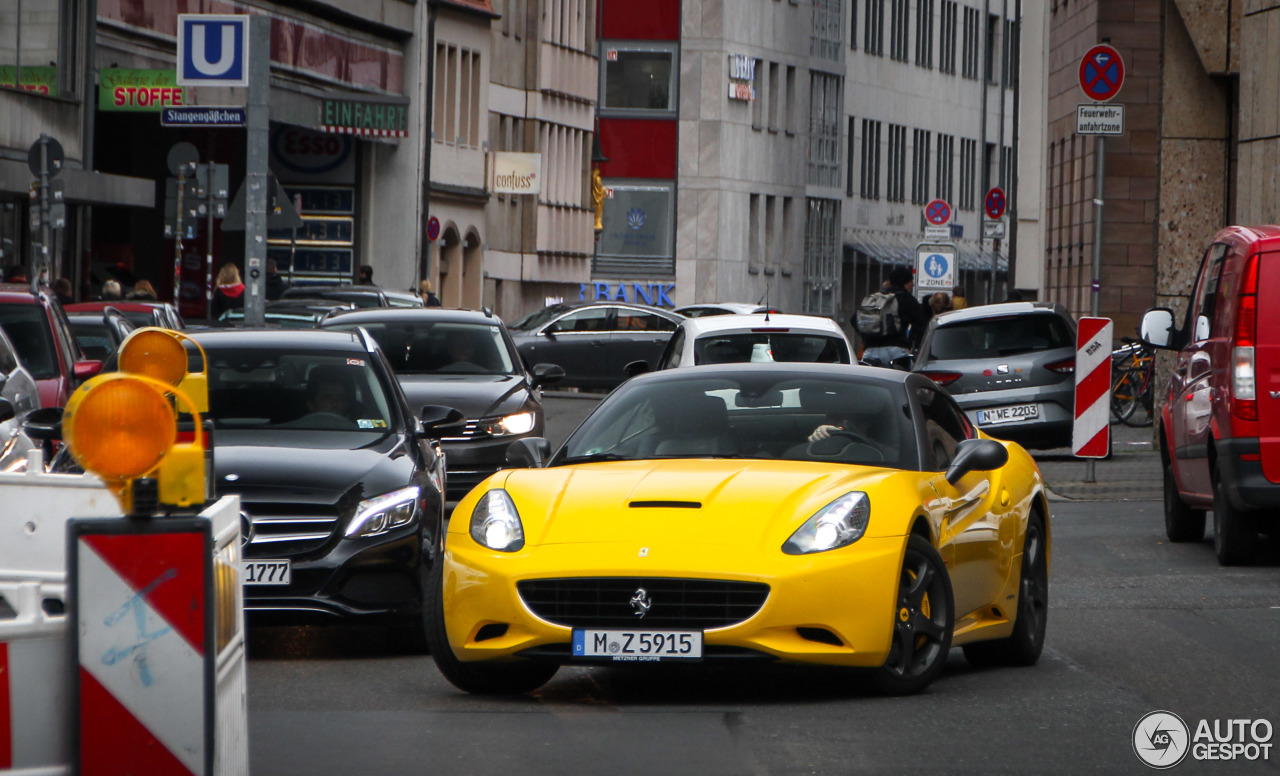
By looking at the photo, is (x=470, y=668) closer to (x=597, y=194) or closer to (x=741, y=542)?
(x=741, y=542)

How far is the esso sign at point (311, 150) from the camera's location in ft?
188

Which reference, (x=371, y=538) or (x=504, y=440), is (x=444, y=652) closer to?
(x=371, y=538)

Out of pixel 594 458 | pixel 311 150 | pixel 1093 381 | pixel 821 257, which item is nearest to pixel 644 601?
pixel 594 458

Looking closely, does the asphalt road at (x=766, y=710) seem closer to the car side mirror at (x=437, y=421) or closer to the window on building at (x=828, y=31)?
the car side mirror at (x=437, y=421)

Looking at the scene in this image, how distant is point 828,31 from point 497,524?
84.4 meters

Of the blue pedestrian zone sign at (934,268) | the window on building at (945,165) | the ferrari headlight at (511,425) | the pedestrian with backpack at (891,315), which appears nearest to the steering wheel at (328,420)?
the ferrari headlight at (511,425)

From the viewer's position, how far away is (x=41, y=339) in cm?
1689

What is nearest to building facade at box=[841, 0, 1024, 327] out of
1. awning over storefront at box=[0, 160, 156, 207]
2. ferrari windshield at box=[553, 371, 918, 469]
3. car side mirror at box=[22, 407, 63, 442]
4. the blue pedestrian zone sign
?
the blue pedestrian zone sign

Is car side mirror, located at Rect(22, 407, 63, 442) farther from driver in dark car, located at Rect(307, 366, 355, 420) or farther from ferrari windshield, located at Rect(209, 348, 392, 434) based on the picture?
driver in dark car, located at Rect(307, 366, 355, 420)

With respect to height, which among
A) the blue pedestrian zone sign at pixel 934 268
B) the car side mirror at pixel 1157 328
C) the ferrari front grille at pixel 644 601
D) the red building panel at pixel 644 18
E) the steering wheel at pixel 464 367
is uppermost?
the red building panel at pixel 644 18

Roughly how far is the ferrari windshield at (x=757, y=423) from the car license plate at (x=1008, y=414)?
15525mm

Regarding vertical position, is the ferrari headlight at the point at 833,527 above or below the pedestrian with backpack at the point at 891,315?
below

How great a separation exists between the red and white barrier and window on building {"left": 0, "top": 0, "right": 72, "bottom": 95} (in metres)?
21.0

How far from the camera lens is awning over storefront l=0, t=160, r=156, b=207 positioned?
121 feet
